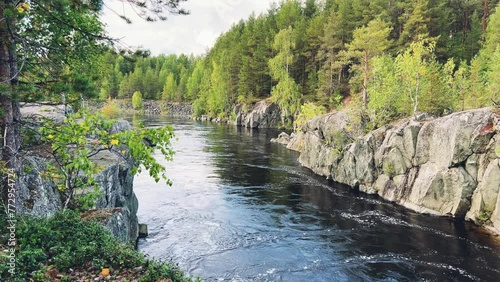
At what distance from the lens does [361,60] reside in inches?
1763

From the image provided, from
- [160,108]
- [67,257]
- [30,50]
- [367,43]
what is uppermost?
→ [367,43]

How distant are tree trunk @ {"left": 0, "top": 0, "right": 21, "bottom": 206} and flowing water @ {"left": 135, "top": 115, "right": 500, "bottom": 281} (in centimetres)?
1069

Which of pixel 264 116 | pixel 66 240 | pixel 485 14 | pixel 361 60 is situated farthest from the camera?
pixel 264 116

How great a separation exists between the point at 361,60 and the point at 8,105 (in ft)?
140

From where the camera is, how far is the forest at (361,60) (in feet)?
122

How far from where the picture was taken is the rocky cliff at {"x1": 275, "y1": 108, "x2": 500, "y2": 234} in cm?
2367

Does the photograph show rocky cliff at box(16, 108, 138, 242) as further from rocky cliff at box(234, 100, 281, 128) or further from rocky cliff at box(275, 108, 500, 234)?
rocky cliff at box(234, 100, 281, 128)

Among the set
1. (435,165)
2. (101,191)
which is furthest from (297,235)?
(435,165)

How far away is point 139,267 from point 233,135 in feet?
202

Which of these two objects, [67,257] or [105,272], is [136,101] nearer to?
[67,257]

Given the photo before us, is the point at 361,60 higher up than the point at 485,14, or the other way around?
the point at 485,14

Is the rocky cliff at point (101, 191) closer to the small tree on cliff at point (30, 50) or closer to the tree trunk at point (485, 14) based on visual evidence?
the small tree on cliff at point (30, 50)

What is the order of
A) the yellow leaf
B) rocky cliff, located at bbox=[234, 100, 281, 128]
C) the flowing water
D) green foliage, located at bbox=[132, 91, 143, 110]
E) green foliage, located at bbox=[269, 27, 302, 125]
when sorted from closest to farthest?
the yellow leaf < the flowing water < green foliage, located at bbox=[269, 27, 302, 125] < rocky cliff, located at bbox=[234, 100, 281, 128] < green foliage, located at bbox=[132, 91, 143, 110]

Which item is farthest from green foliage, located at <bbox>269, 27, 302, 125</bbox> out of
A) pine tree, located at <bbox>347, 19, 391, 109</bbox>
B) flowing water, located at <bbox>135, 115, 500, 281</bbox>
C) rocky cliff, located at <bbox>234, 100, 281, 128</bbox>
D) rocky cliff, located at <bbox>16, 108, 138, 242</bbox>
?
rocky cliff, located at <bbox>16, 108, 138, 242</bbox>
